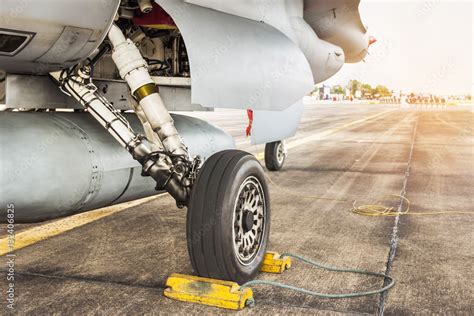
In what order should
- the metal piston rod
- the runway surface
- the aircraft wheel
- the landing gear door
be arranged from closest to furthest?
the runway surface, the metal piston rod, the landing gear door, the aircraft wheel

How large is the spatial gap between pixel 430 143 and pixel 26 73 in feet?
46.3

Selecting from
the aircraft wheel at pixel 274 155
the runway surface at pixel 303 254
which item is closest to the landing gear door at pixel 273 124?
the runway surface at pixel 303 254

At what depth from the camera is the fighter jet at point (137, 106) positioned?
3428 millimetres

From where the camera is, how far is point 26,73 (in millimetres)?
3914

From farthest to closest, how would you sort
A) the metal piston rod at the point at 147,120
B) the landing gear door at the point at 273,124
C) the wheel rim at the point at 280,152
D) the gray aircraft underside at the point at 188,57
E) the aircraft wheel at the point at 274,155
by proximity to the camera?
the wheel rim at the point at 280,152, the aircraft wheel at the point at 274,155, the landing gear door at the point at 273,124, the metal piston rod at the point at 147,120, the gray aircraft underside at the point at 188,57

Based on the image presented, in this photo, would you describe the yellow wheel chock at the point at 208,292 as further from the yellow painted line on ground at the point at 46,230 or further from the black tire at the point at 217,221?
the yellow painted line on ground at the point at 46,230

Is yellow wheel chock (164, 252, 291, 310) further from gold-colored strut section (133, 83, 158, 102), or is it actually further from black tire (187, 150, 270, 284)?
gold-colored strut section (133, 83, 158, 102)

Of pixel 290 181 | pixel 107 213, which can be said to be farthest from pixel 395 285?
pixel 290 181

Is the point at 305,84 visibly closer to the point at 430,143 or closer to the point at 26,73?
the point at 26,73

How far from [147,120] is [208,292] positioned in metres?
1.35

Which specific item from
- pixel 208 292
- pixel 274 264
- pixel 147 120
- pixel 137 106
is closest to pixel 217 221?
pixel 208 292

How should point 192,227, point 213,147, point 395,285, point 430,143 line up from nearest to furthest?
point 192,227 < point 395,285 < point 213,147 < point 430,143

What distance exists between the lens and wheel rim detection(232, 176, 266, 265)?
12.2 feet

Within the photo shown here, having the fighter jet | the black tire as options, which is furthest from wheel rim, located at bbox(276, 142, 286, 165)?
the black tire
